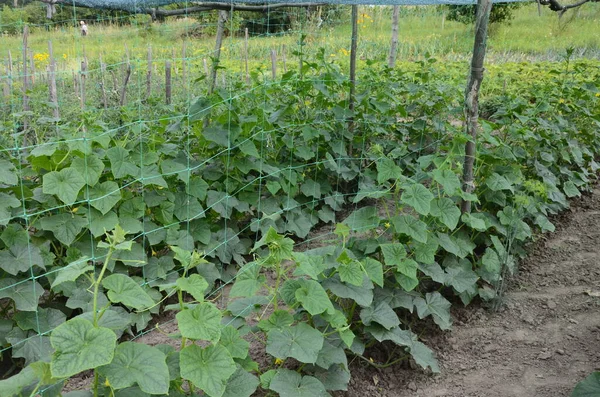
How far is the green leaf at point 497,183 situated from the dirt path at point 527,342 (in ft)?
2.17

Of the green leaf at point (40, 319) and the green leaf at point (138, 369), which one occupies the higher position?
the green leaf at point (138, 369)

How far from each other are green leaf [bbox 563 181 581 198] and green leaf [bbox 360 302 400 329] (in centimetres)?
266

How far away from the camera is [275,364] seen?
116 inches

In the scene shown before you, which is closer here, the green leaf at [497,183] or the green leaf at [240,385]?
the green leaf at [240,385]

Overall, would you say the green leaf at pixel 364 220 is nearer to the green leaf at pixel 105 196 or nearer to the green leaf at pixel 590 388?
the green leaf at pixel 105 196

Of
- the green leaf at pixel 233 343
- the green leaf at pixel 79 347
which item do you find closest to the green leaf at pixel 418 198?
the green leaf at pixel 233 343

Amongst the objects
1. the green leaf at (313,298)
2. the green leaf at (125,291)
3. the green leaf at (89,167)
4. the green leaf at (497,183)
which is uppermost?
the green leaf at (89,167)

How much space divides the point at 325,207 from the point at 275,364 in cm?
211

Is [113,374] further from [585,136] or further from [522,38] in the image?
[522,38]

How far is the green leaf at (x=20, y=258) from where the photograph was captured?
121 inches

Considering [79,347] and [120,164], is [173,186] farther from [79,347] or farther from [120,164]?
[79,347]

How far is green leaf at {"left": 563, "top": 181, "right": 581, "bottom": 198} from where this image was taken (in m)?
5.11

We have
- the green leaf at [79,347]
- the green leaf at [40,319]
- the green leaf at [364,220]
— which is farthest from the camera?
the green leaf at [364,220]

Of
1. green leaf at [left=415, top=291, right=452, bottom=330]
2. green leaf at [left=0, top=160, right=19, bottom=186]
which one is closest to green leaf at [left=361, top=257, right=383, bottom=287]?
green leaf at [left=415, top=291, right=452, bottom=330]
